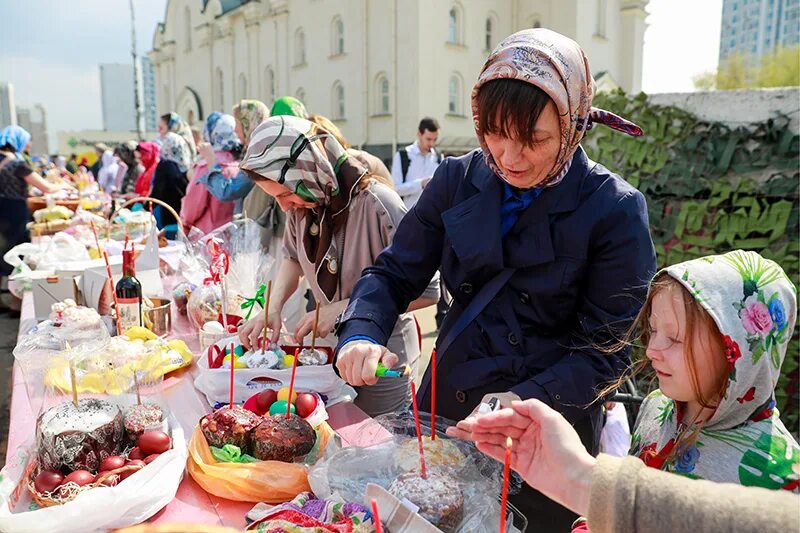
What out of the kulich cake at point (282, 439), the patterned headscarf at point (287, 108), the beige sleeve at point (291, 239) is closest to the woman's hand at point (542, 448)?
the kulich cake at point (282, 439)

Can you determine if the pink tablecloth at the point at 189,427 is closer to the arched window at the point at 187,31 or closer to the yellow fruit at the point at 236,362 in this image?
the yellow fruit at the point at 236,362

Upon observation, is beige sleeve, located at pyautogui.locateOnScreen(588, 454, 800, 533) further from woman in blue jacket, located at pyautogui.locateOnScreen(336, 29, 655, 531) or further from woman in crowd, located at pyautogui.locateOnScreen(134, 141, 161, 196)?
woman in crowd, located at pyautogui.locateOnScreen(134, 141, 161, 196)

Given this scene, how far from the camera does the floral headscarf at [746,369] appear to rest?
119cm

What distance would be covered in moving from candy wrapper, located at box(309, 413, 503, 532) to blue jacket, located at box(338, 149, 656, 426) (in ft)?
0.70

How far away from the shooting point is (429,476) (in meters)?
1.26

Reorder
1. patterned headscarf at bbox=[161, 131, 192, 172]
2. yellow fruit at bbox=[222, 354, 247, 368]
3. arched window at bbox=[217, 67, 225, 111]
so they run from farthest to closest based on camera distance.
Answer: arched window at bbox=[217, 67, 225, 111]
patterned headscarf at bbox=[161, 131, 192, 172]
yellow fruit at bbox=[222, 354, 247, 368]

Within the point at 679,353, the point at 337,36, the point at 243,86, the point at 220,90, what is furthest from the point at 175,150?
the point at 220,90

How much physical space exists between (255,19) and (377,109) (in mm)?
8720

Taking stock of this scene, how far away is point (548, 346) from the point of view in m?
1.55

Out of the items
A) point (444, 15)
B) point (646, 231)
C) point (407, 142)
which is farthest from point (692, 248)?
→ point (444, 15)

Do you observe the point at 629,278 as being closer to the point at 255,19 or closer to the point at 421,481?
the point at 421,481

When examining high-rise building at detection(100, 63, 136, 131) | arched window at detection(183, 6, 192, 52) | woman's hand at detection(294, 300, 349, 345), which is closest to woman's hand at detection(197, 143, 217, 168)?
woman's hand at detection(294, 300, 349, 345)

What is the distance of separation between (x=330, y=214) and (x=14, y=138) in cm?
603

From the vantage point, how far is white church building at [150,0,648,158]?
17016mm
